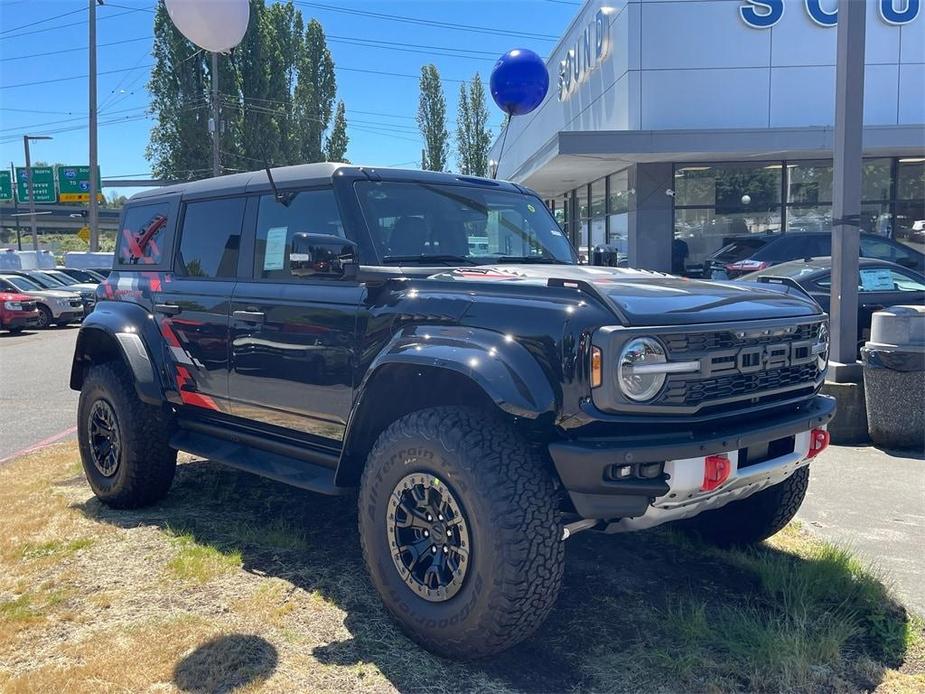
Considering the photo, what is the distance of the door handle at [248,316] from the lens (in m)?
A: 4.11

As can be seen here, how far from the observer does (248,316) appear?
165 inches

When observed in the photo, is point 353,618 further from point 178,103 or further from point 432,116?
point 432,116

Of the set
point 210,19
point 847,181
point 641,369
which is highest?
point 210,19

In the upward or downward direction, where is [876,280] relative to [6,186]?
downward

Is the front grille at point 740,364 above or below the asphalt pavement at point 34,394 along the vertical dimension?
above

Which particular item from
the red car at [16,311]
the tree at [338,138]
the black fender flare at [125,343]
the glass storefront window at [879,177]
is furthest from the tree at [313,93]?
the black fender flare at [125,343]

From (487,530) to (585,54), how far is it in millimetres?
18199

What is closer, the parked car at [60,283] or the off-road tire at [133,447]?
the off-road tire at [133,447]

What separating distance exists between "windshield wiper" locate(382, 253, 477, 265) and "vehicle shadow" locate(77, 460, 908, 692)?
158cm

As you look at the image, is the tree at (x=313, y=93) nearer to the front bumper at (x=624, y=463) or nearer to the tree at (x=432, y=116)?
the tree at (x=432, y=116)

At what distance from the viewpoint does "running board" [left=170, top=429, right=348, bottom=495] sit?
3.77 m

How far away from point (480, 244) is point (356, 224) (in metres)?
0.70

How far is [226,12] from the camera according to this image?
5730mm

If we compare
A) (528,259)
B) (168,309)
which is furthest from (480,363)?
(168,309)
